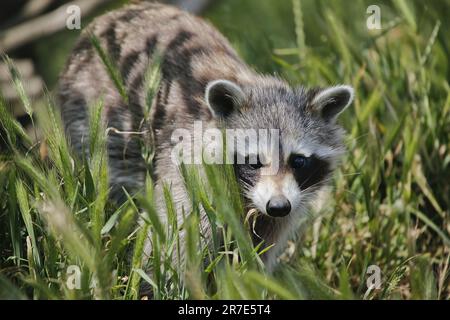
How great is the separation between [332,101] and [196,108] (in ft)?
3.16

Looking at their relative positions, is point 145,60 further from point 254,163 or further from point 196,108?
point 254,163

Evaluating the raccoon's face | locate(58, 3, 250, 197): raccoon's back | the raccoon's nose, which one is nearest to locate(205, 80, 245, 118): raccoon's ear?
the raccoon's face

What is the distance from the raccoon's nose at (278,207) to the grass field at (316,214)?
282 millimetres

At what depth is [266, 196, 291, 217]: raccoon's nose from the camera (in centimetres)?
508

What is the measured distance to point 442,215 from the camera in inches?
253

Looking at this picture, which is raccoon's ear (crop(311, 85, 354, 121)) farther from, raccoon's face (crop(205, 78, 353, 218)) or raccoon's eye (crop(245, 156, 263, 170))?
raccoon's eye (crop(245, 156, 263, 170))

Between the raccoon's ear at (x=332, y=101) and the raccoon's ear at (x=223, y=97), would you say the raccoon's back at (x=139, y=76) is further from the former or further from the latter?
the raccoon's ear at (x=332, y=101)

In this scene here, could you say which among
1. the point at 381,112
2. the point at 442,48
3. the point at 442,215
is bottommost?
the point at 442,215

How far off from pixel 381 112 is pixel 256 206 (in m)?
2.28

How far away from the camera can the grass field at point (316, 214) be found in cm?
406

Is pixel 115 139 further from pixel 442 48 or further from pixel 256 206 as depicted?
pixel 442 48
